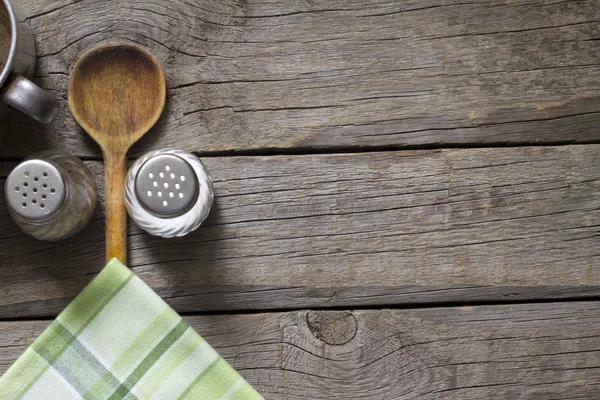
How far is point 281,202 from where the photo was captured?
0.75 m

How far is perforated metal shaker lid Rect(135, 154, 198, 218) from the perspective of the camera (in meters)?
0.64

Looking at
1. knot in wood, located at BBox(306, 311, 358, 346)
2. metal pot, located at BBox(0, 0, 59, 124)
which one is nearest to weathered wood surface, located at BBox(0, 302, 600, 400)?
knot in wood, located at BBox(306, 311, 358, 346)

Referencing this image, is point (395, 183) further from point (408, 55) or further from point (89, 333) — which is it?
point (89, 333)

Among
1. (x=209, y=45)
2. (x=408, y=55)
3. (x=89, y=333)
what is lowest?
(x=89, y=333)

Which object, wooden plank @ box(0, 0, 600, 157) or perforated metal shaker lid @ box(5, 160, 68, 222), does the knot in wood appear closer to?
wooden plank @ box(0, 0, 600, 157)

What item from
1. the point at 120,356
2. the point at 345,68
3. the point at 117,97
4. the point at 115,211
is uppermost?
the point at 345,68

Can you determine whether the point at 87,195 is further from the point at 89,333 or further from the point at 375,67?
the point at 375,67

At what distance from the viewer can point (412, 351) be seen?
74 cm

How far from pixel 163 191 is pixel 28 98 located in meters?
0.15

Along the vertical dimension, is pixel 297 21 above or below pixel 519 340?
above

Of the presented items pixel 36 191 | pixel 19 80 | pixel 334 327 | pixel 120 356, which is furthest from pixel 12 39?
pixel 334 327

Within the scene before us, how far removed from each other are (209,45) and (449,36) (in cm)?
28

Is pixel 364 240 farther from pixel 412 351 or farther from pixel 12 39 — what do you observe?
pixel 12 39

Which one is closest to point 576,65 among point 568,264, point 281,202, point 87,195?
point 568,264
